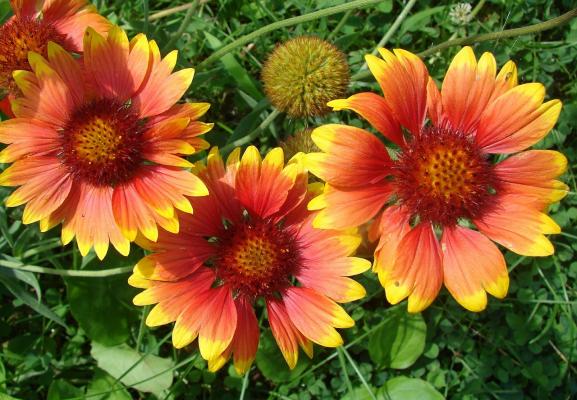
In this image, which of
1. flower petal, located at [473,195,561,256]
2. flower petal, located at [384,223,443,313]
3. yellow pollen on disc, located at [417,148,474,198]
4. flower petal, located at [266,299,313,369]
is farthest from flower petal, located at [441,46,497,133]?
flower petal, located at [266,299,313,369]

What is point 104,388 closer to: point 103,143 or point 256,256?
point 256,256

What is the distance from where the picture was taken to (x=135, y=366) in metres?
2.30

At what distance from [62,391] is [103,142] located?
42.6 inches

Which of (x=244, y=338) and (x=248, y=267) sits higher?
(x=248, y=267)

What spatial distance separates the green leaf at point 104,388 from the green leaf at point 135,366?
33 millimetres

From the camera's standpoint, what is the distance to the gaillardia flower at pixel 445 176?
1.63 m

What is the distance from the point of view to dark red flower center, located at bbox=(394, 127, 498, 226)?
1.71 m

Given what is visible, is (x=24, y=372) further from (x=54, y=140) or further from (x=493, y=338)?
(x=493, y=338)

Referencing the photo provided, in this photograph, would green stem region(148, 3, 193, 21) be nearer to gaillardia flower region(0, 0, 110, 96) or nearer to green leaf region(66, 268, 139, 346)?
gaillardia flower region(0, 0, 110, 96)

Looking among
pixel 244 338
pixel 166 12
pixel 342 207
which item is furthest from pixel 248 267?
pixel 166 12

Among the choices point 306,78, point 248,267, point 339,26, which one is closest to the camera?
point 248,267

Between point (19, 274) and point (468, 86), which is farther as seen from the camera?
point (19, 274)

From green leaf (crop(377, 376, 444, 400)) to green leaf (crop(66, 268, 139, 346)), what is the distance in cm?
102

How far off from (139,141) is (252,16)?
1.03 m
